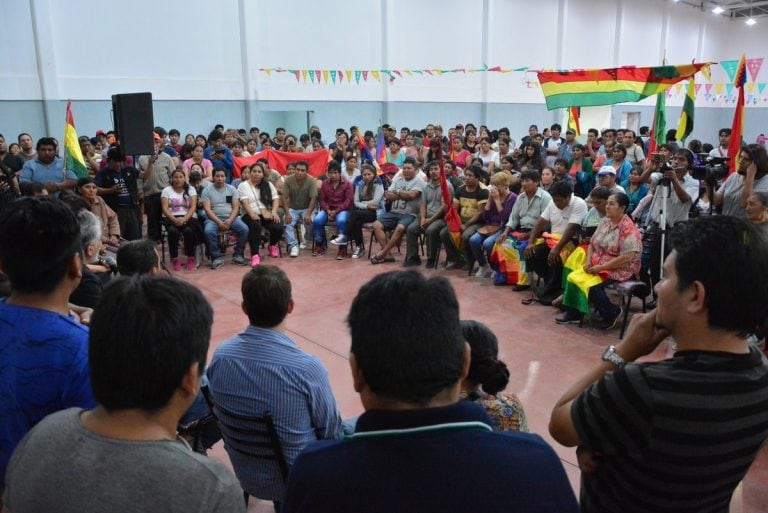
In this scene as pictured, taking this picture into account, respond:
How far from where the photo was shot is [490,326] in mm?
4559

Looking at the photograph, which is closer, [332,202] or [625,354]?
[625,354]

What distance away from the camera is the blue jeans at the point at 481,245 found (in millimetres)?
5863

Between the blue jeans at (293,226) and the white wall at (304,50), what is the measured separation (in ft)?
16.5

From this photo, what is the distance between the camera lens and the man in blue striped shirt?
1.85 m

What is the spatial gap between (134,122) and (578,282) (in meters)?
4.73

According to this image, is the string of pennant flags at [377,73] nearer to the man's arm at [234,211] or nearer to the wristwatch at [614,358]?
the man's arm at [234,211]

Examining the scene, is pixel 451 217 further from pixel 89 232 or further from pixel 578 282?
pixel 89 232

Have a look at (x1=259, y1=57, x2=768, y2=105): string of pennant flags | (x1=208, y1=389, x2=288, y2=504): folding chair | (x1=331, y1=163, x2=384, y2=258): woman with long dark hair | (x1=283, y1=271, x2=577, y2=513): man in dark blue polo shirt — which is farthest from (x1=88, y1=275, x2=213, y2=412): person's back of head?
(x1=259, y1=57, x2=768, y2=105): string of pennant flags

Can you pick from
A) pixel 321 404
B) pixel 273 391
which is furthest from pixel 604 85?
pixel 273 391

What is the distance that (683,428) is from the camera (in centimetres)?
104

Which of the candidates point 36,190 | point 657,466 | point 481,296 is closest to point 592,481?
point 657,466

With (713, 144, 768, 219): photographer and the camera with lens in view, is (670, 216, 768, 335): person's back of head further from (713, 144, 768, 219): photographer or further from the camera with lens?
the camera with lens

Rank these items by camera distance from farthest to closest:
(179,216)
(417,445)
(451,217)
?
(179,216), (451,217), (417,445)

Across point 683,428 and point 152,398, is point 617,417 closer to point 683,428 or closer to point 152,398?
point 683,428
